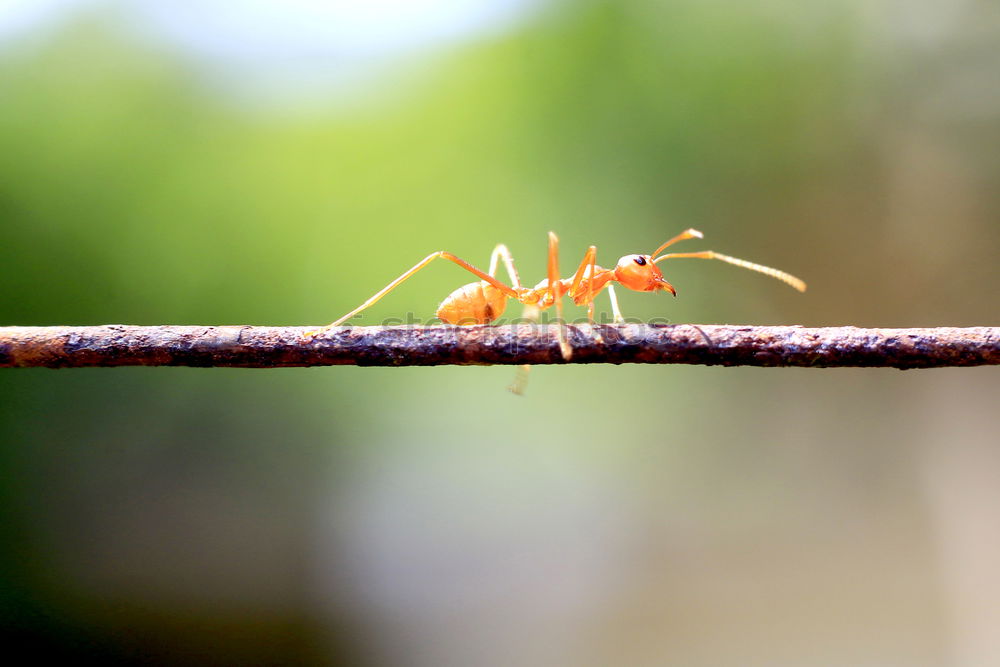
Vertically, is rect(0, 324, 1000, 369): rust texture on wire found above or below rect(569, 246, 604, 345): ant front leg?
below

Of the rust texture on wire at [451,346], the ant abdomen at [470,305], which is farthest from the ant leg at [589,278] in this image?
the rust texture on wire at [451,346]

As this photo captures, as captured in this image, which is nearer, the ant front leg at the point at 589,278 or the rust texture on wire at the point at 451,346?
the rust texture on wire at the point at 451,346

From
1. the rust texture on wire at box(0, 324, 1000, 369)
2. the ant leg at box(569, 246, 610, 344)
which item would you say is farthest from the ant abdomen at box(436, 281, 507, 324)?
the rust texture on wire at box(0, 324, 1000, 369)

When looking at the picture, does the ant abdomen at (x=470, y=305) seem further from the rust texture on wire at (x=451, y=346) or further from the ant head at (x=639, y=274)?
the rust texture on wire at (x=451, y=346)

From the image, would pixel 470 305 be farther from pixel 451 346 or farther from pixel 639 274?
pixel 451 346

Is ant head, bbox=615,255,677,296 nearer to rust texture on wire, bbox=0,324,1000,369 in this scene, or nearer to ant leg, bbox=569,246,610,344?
ant leg, bbox=569,246,610,344

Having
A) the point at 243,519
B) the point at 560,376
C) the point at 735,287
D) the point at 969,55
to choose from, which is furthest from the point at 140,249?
the point at 969,55
